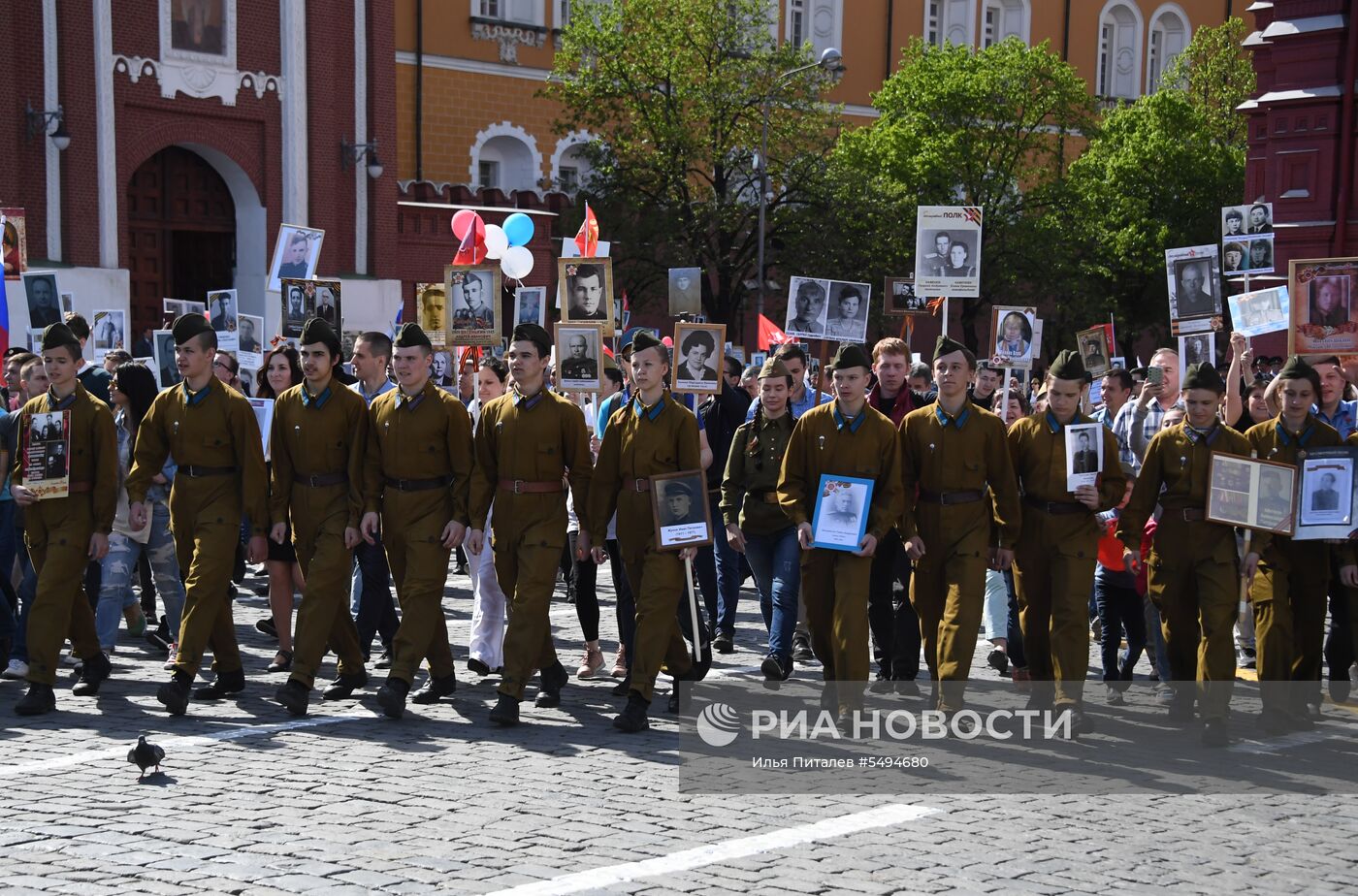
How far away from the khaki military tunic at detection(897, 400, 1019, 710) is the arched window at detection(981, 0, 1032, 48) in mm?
50999

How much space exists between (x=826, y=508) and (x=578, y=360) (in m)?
3.27

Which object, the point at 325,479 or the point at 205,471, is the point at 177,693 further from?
the point at 325,479

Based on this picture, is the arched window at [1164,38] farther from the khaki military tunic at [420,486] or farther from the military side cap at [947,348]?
the khaki military tunic at [420,486]

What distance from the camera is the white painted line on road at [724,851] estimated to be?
5.98 metres

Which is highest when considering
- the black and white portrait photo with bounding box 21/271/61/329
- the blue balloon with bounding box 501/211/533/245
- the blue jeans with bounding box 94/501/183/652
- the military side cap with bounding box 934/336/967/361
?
the blue balloon with bounding box 501/211/533/245

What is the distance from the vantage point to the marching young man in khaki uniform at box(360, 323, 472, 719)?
898cm

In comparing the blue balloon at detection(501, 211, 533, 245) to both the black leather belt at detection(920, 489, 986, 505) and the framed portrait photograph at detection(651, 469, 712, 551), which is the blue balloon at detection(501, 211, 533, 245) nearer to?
the framed portrait photograph at detection(651, 469, 712, 551)

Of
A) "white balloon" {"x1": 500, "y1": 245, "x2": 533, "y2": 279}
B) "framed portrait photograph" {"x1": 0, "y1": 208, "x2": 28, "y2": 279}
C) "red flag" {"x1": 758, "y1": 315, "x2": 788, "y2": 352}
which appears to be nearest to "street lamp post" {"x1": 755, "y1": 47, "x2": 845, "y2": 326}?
"white balloon" {"x1": 500, "y1": 245, "x2": 533, "y2": 279}

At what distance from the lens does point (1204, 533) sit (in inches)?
346

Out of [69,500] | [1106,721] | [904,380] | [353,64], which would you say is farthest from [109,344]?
[353,64]

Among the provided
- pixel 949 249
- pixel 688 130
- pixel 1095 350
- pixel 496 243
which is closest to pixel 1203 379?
pixel 949 249

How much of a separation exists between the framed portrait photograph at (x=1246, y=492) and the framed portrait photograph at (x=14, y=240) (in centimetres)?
1200

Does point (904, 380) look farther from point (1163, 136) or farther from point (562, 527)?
point (1163, 136)

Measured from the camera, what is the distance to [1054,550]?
8.95 meters
